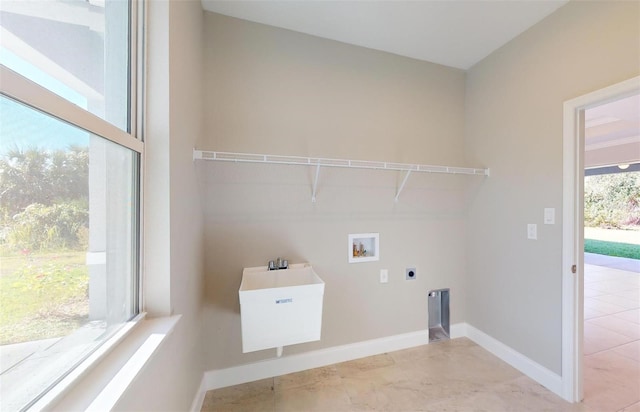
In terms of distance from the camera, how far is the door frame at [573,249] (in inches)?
62.5

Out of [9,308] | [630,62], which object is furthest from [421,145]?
[9,308]

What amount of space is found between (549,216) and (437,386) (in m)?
1.45

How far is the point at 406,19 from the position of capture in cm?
179

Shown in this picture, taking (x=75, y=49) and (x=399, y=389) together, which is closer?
(x=75, y=49)

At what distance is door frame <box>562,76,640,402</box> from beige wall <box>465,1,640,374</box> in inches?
2.2

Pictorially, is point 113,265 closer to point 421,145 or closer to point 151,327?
point 151,327

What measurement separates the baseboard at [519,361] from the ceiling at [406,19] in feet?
8.29

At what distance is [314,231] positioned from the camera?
1.95 m

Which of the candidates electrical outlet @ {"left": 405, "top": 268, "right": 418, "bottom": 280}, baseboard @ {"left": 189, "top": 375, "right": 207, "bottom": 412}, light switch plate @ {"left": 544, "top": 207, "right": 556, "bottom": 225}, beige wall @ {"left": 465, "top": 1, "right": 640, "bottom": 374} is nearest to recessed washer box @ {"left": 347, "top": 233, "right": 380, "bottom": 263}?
electrical outlet @ {"left": 405, "top": 268, "right": 418, "bottom": 280}

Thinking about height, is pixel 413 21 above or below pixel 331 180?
above

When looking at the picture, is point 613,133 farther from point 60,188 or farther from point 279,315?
point 60,188

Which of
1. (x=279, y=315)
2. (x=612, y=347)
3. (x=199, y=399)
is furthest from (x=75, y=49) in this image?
(x=612, y=347)

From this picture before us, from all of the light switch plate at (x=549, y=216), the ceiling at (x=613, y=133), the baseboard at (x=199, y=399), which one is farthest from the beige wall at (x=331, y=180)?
the ceiling at (x=613, y=133)

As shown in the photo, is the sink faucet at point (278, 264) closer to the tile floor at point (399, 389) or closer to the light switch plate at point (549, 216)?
the tile floor at point (399, 389)
